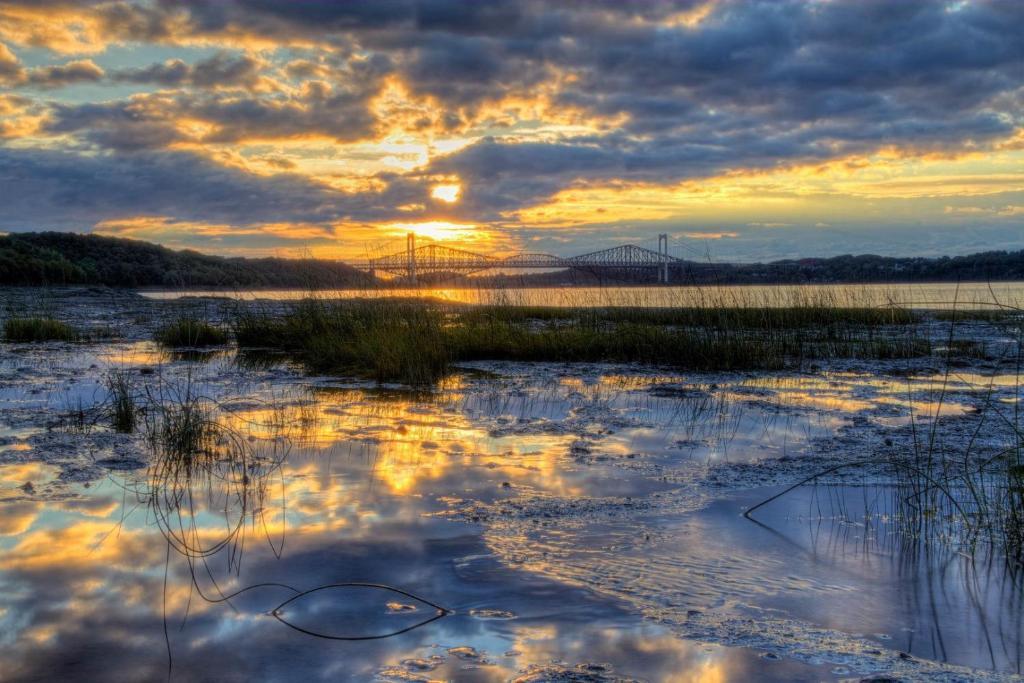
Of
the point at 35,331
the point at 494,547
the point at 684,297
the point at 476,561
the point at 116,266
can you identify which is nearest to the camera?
the point at 476,561

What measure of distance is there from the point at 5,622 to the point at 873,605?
120 inches

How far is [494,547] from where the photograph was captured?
349cm

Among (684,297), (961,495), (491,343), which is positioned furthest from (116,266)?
(961,495)

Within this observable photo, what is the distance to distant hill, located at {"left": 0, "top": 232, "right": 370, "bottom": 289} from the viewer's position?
3064 cm

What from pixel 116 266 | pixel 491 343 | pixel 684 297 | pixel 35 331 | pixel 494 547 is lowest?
pixel 494 547

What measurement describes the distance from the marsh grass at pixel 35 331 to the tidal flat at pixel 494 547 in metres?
6.89

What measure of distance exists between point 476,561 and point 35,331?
12.7 metres

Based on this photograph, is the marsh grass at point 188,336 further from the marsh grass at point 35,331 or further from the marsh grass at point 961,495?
the marsh grass at point 961,495

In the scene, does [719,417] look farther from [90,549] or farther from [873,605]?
[90,549]

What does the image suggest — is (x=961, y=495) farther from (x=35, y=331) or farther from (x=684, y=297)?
(x=684, y=297)

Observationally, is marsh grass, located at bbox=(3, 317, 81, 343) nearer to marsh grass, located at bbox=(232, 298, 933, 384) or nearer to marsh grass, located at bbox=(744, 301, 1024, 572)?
marsh grass, located at bbox=(232, 298, 933, 384)

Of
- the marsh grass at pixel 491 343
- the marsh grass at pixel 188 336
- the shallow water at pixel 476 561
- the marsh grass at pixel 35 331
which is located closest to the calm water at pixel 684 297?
the marsh grass at pixel 491 343

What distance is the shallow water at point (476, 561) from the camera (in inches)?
97.7

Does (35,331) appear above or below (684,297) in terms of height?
below
